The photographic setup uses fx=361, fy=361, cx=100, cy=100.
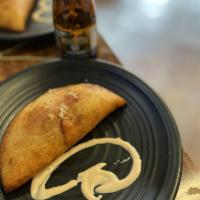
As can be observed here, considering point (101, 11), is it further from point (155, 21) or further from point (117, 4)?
point (155, 21)

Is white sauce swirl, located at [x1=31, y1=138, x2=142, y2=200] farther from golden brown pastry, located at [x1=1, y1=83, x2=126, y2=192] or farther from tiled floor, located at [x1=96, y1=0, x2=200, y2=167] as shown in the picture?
tiled floor, located at [x1=96, y1=0, x2=200, y2=167]

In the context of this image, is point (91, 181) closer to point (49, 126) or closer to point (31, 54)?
point (49, 126)

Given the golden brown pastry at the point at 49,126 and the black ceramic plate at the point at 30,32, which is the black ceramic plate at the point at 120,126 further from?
the black ceramic plate at the point at 30,32

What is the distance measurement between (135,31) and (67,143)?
553 mm

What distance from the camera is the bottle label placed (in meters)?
0.85

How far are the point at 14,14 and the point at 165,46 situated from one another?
45 centimetres

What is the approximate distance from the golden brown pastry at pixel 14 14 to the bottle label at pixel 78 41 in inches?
7.3

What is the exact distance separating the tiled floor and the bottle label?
0.15 meters

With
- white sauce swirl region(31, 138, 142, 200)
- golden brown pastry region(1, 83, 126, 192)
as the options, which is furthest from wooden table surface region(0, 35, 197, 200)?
white sauce swirl region(31, 138, 142, 200)

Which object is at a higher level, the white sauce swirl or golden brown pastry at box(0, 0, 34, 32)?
golden brown pastry at box(0, 0, 34, 32)

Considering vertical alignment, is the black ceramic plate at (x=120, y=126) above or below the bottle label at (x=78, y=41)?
below

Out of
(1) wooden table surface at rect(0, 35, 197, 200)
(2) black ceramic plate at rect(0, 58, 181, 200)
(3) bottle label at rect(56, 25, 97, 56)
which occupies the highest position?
(3) bottle label at rect(56, 25, 97, 56)

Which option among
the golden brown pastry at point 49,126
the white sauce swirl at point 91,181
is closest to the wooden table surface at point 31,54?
the golden brown pastry at point 49,126

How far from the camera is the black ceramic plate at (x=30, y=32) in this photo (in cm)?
98
